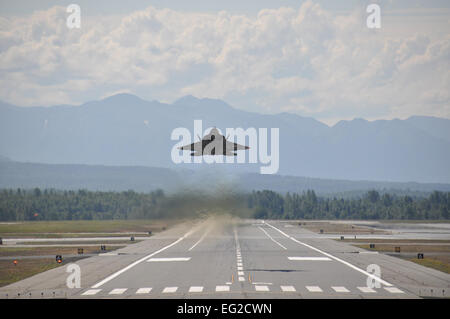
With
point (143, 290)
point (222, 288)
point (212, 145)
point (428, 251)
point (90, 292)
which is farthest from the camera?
point (428, 251)

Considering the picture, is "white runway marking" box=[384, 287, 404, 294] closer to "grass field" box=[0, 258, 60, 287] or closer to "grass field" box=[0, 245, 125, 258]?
"grass field" box=[0, 258, 60, 287]

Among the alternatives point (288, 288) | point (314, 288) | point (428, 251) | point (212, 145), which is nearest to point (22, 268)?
point (212, 145)

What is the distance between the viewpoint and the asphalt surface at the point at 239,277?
118 ft

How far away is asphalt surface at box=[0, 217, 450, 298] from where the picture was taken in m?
36.0

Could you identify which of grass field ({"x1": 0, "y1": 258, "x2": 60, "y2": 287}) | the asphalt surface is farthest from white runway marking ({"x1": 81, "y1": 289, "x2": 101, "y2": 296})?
grass field ({"x1": 0, "y1": 258, "x2": 60, "y2": 287})

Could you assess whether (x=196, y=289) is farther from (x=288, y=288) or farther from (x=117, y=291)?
(x=288, y=288)

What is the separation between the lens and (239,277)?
4297cm

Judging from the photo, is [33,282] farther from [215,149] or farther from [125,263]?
[215,149]

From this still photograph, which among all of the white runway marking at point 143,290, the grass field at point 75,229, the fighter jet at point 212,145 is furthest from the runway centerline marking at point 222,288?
the grass field at point 75,229

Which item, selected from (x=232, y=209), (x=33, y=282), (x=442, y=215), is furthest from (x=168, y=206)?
(x=442, y=215)

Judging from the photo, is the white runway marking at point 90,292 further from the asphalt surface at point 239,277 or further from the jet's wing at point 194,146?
the jet's wing at point 194,146
